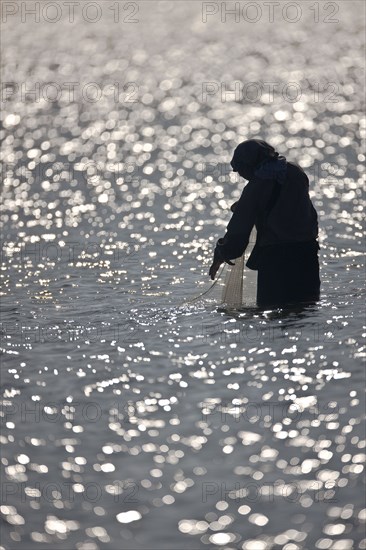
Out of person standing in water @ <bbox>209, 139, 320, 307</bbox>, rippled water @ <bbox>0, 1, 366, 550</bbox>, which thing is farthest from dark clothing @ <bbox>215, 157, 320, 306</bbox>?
rippled water @ <bbox>0, 1, 366, 550</bbox>

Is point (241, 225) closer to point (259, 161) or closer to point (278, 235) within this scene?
point (278, 235)

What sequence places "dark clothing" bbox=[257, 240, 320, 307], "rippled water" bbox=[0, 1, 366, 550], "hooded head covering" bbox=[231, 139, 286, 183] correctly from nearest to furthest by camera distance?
"rippled water" bbox=[0, 1, 366, 550], "hooded head covering" bbox=[231, 139, 286, 183], "dark clothing" bbox=[257, 240, 320, 307]

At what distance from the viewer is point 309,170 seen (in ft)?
74.2

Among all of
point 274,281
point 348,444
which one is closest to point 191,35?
point 274,281

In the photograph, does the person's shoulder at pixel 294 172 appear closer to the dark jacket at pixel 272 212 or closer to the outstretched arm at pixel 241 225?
the dark jacket at pixel 272 212

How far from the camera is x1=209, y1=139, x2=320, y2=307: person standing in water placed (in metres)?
11.9

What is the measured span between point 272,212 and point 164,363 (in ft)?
6.75

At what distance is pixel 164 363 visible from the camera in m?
10.8

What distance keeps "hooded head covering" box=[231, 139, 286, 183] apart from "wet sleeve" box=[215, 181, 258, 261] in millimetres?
150

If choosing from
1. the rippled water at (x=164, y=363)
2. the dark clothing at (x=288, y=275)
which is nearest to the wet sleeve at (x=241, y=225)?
the dark clothing at (x=288, y=275)

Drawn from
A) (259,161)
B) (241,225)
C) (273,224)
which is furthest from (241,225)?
(259,161)

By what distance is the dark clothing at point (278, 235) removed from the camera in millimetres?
11906

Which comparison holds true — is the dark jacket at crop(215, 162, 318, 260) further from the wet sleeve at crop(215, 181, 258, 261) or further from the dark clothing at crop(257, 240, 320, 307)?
the dark clothing at crop(257, 240, 320, 307)

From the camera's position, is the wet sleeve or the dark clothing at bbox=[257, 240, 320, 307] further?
the dark clothing at bbox=[257, 240, 320, 307]
